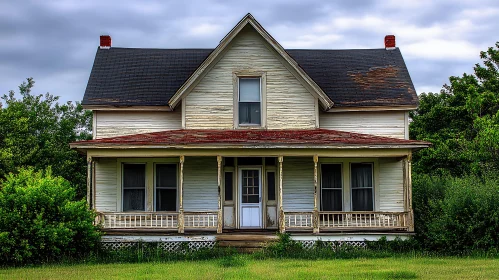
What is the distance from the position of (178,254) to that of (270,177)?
4975mm

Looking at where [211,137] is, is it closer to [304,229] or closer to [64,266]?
[304,229]

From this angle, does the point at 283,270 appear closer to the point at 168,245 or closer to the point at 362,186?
the point at 168,245

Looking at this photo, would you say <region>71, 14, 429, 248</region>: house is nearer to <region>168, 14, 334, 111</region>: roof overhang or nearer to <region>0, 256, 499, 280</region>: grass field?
<region>168, 14, 334, 111</region>: roof overhang

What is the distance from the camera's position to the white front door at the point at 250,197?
2170cm

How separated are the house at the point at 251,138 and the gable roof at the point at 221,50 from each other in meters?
0.07

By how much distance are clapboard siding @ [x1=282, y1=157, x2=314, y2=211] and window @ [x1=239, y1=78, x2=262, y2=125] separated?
1813 mm

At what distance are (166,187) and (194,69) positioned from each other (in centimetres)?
515

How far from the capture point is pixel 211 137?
2042 cm

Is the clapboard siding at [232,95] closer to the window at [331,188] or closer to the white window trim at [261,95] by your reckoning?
the white window trim at [261,95]

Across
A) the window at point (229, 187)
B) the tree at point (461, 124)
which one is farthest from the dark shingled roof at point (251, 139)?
the tree at point (461, 124)

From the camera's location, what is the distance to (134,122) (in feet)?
75.6

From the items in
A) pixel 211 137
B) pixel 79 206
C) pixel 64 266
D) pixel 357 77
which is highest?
pixel 357 77

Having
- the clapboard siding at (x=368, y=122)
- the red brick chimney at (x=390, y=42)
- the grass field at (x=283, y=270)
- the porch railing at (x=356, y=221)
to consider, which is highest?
the red brick chimney at (x=390, y=42)

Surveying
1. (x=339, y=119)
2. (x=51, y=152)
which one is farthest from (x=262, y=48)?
(x=51, y=152)
